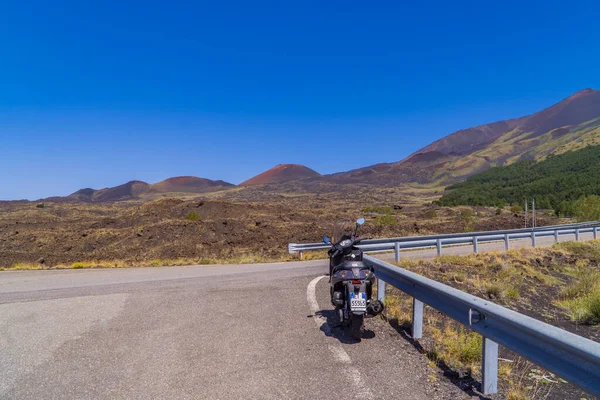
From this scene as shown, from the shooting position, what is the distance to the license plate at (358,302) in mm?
5359

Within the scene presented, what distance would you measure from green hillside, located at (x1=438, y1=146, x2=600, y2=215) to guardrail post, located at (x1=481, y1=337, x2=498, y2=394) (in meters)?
58.5

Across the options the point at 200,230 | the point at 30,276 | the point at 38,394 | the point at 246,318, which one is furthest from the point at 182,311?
the point at 200,230

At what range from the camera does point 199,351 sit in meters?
5.12

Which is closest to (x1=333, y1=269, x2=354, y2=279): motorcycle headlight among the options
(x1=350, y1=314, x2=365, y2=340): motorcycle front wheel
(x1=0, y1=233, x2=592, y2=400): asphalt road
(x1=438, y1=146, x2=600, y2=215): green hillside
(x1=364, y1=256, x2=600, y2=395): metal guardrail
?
(x1=350, y1=314, x2=365, y2=340): motorcycle front wheel

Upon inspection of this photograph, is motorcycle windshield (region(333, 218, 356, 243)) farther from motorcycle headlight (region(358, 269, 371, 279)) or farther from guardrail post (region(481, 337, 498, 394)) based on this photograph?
guardrail post (region(481, 337, 498, 394))

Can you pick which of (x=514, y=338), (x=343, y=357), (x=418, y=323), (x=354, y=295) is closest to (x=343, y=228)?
(x=354, y=295)

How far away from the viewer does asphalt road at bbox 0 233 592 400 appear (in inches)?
157

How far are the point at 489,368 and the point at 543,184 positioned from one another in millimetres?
125538

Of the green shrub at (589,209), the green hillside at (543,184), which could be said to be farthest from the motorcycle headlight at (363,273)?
the green hillside at (543,184)

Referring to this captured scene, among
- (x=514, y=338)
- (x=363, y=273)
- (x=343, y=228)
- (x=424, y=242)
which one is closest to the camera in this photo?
(x=514, y=338)

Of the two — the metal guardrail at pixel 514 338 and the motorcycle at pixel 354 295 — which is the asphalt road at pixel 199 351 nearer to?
the motorcycle at pixel 354 295

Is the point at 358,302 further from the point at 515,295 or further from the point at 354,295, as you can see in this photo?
the point at 515,295

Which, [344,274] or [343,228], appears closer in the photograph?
[344,274]

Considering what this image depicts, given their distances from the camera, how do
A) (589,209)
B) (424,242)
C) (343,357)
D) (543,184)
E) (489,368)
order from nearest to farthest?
1. (489,368)
2. (343,357)
3. (424,242)
4. (589,209)
5. (543,184)
